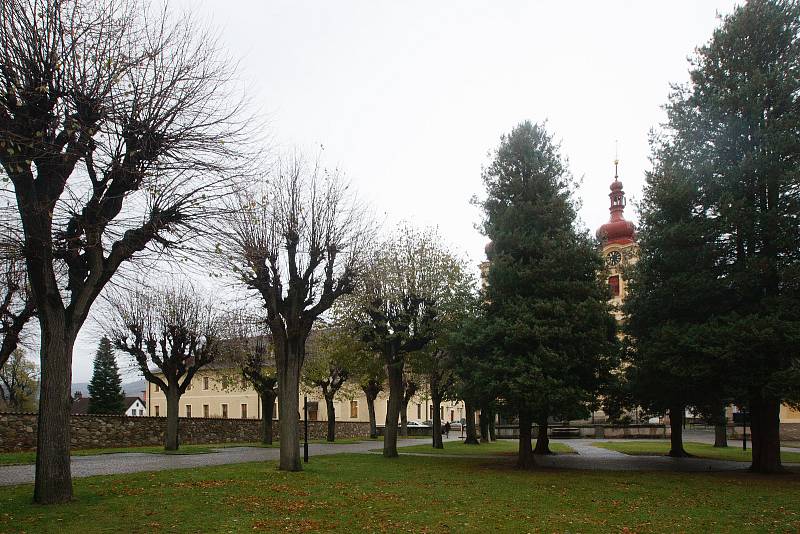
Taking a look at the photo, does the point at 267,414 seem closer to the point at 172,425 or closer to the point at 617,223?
the point at 172,425

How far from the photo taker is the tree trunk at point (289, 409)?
18.3m

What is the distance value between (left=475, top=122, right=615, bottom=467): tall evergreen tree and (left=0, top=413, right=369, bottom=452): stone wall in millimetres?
17614

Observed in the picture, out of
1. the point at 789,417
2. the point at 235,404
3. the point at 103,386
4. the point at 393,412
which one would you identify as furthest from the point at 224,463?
the point at 235,404

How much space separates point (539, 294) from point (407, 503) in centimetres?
1053

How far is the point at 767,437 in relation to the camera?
19.5 m

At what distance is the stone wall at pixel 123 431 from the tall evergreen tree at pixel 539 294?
17614 mm

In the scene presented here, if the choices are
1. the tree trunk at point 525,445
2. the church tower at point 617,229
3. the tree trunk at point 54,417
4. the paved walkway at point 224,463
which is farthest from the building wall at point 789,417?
the tree trunk at point 54,417

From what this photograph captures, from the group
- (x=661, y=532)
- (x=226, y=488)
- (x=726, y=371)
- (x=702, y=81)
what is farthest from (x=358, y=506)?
→ (x=702, y=81)

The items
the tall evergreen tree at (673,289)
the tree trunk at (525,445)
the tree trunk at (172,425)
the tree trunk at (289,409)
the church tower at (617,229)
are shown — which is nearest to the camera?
the tree trunk at (289,409)

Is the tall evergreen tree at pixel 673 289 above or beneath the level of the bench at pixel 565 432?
above

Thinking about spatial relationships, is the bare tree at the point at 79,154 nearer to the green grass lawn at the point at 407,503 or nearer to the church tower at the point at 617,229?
the green grass lawn at the point at 407,503

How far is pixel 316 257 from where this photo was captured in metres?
19.5

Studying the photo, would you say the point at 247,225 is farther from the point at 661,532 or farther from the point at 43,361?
the point at 661,532

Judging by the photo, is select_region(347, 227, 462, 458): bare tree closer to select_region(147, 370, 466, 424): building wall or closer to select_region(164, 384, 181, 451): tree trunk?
select_region(164, 384, 181, 451): tree trunk
